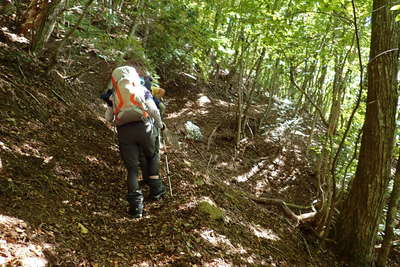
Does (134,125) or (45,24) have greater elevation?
(45,24)

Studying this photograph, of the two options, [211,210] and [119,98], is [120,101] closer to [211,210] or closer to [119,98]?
[119,98]

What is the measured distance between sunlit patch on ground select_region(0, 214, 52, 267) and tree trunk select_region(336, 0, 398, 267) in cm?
498

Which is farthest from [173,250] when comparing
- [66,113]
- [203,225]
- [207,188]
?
[66,113]

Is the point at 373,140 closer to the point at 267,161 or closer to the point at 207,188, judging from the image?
the point at 207,188

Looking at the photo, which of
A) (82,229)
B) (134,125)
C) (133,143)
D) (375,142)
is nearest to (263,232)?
(375,142)

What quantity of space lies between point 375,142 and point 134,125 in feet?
13.3

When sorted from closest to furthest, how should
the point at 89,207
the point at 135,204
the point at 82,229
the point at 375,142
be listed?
1. the point at 82,229
2. the point at 89,207
3. the point at 135,204
4. the point at 375,142

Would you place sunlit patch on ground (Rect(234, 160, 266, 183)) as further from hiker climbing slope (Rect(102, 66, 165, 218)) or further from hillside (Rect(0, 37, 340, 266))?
hiker climbing slope (Rect(102, 66, 165, 218))

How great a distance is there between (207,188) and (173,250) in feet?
6.77

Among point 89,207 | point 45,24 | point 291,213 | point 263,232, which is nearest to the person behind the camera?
point 89,207

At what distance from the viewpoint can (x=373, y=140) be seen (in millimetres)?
5254

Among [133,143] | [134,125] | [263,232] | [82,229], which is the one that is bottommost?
[263,232]

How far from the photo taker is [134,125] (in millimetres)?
4508

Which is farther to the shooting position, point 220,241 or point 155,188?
point 155,188
